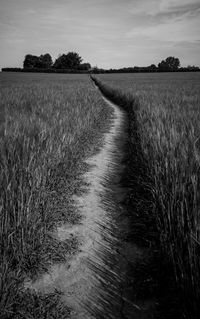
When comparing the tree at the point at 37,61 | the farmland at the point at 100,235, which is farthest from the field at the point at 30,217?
the tree at the point at 37,61

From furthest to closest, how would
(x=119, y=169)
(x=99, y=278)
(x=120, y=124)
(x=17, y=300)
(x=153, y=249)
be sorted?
(x=120, y=124)
(x=119, y=169)
(x=153, y=249)
(x=99, y=278)
(x=17, y=300)

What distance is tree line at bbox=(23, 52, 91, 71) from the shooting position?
91312 mm

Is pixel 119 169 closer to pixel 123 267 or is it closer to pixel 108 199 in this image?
pixel 108 199

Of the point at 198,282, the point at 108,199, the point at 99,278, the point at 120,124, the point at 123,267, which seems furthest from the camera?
the point at 120,124

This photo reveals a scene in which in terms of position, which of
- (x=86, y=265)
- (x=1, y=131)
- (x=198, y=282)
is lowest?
(x=86, y=265)

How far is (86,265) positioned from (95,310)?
0.45 meters

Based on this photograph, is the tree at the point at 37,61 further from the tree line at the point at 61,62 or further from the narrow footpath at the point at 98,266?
the narrow footpath at the point at 98,266

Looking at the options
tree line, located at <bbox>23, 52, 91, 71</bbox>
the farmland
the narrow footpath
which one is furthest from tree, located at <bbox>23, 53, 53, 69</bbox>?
the narrow footpath

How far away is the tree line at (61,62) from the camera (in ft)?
300

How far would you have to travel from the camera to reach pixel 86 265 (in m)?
2.01

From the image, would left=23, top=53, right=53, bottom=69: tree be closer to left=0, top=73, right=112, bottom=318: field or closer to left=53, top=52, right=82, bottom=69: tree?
left=53, top=52, right=82, bottom=69: tree

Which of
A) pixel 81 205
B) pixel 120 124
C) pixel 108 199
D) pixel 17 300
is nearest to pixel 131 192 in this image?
pixel 108 199

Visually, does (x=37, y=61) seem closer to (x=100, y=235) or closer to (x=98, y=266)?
(x=100, y=235)

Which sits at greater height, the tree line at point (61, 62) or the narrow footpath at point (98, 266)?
the tree line at point (61, 62)
